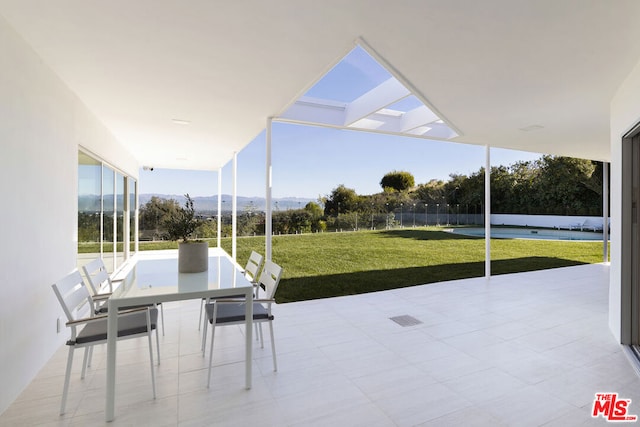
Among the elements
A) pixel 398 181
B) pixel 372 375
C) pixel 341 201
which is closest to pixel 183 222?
pixel 372 375

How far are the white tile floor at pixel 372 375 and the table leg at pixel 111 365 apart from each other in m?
0.07

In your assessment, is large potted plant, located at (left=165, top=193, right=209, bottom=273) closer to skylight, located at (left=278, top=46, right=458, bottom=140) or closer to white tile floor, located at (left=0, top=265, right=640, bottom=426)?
white tile floor, located at (left=0, top=265, right=640, bottom=426)

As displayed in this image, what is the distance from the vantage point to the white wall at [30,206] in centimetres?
202

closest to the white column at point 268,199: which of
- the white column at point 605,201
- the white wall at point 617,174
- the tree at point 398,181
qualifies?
the white wall at point 617,174

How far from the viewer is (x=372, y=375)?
2.37 metres

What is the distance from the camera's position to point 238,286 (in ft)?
7.48

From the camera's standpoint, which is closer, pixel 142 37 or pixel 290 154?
pixel 142 37

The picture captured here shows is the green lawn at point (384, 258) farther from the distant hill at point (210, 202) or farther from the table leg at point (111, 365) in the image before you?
the table leg at point (111, 365)

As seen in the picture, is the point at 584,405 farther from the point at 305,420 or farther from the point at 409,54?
the point at 409,54

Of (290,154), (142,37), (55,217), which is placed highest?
(290,154)

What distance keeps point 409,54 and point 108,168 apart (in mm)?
4659

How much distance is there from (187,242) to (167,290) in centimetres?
67

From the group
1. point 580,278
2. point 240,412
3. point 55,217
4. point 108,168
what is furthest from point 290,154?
point 240,412

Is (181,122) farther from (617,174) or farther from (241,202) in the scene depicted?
(241,202)
